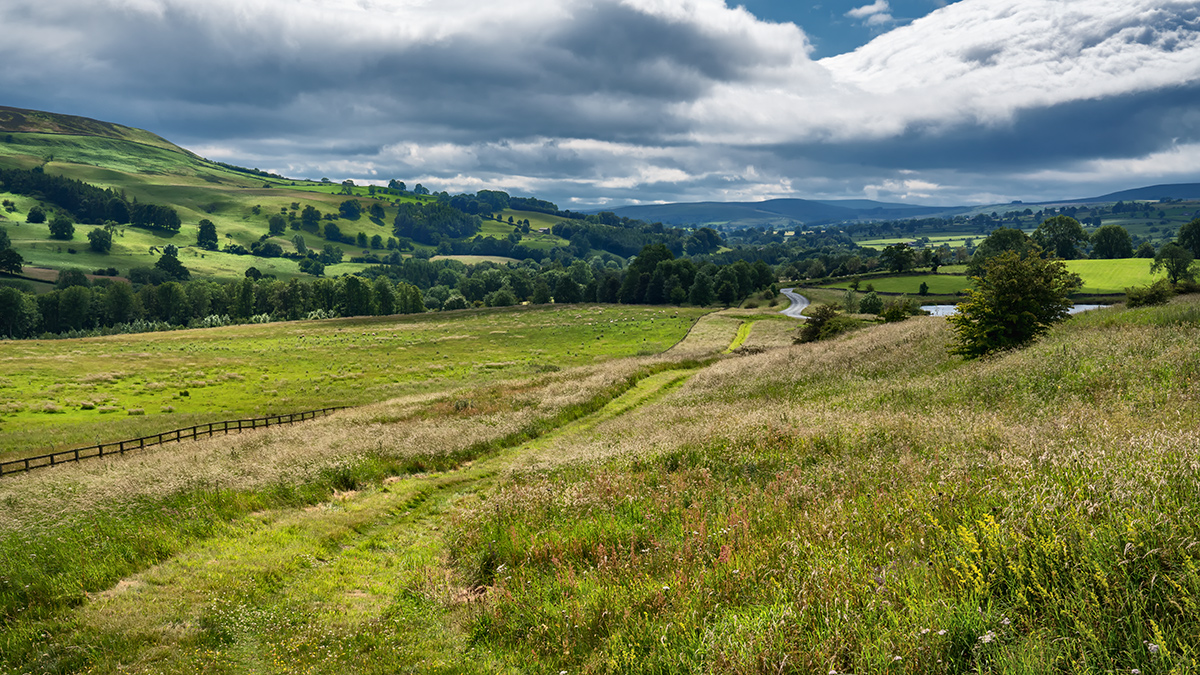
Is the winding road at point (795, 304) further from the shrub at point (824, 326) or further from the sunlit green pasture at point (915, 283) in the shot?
the shrub at point (824, 326)

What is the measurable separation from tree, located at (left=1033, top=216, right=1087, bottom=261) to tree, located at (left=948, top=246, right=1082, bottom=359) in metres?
147

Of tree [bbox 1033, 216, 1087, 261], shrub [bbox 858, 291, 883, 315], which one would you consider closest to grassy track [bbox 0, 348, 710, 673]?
shrub [bbox 858, 291, 883, 315]

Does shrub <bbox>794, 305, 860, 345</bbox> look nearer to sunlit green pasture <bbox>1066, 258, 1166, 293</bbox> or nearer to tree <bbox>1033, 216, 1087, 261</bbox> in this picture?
sunlit green pasture <bbox>1066, 258, 1166, 293</bbox>

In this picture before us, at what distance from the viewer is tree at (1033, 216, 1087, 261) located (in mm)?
140125

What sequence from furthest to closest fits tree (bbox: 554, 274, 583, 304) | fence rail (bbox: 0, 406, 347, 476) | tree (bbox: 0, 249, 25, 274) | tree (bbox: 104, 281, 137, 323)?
tree (bbox: 0, 249, 25, 274)
tree (bbox: 554, 274, 583, 304)
tree (bbox: 104, 281, 137, 323)
fence rail (bbox: 0, 406, 347, 476)

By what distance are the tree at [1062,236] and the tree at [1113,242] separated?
3.30 metres

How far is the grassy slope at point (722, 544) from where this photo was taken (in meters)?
4.86

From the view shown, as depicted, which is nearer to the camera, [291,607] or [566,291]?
[291,607]

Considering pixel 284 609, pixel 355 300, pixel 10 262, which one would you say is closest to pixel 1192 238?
pixel 284 609

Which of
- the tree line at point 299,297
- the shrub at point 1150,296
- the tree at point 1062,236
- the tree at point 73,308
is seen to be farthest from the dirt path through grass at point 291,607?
the tree at point 1062,236

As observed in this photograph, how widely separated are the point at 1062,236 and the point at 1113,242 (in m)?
11.1

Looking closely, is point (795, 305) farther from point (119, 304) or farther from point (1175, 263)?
point (119, 304)

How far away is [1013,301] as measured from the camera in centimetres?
2433

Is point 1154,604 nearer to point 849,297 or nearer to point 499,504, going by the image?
point 499,504
